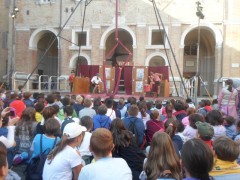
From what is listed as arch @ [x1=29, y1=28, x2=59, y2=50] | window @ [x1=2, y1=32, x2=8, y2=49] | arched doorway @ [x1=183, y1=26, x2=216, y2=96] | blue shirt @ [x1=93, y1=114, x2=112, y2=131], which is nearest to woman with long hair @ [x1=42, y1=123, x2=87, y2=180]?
blue shirt @ [x1=93, y1=114, x2=112, y2=131]

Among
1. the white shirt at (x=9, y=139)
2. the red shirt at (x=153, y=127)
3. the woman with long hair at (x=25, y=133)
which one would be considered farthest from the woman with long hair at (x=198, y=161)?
the woman with long hair at (x=25, y=133)

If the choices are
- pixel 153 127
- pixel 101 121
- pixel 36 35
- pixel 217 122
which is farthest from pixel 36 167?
pixel 36 35

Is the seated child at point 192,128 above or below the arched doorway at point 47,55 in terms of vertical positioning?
below

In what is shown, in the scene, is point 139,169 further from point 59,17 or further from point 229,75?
point 59,17

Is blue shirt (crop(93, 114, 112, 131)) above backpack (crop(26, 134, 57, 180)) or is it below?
above

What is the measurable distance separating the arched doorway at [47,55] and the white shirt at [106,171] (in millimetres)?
20020

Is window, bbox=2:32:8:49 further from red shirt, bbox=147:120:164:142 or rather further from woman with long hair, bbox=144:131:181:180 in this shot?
woman with long hair, bbox=144:131:181:180

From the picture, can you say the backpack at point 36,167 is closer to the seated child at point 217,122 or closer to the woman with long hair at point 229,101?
the seated child at point 217,122

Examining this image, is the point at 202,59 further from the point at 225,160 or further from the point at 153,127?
the point at 225,160

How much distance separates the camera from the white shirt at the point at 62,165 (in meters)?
2.48

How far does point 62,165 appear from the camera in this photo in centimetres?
249

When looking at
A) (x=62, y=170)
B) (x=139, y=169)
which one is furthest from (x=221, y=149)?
(x=62, y=170)

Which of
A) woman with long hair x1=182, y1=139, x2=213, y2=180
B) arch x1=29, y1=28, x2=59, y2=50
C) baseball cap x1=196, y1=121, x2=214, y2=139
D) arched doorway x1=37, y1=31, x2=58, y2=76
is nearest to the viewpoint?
woman with long hair x1=182, y1=139, x2=213, y2=180

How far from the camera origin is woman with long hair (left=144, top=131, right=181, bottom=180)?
2.34 meters
